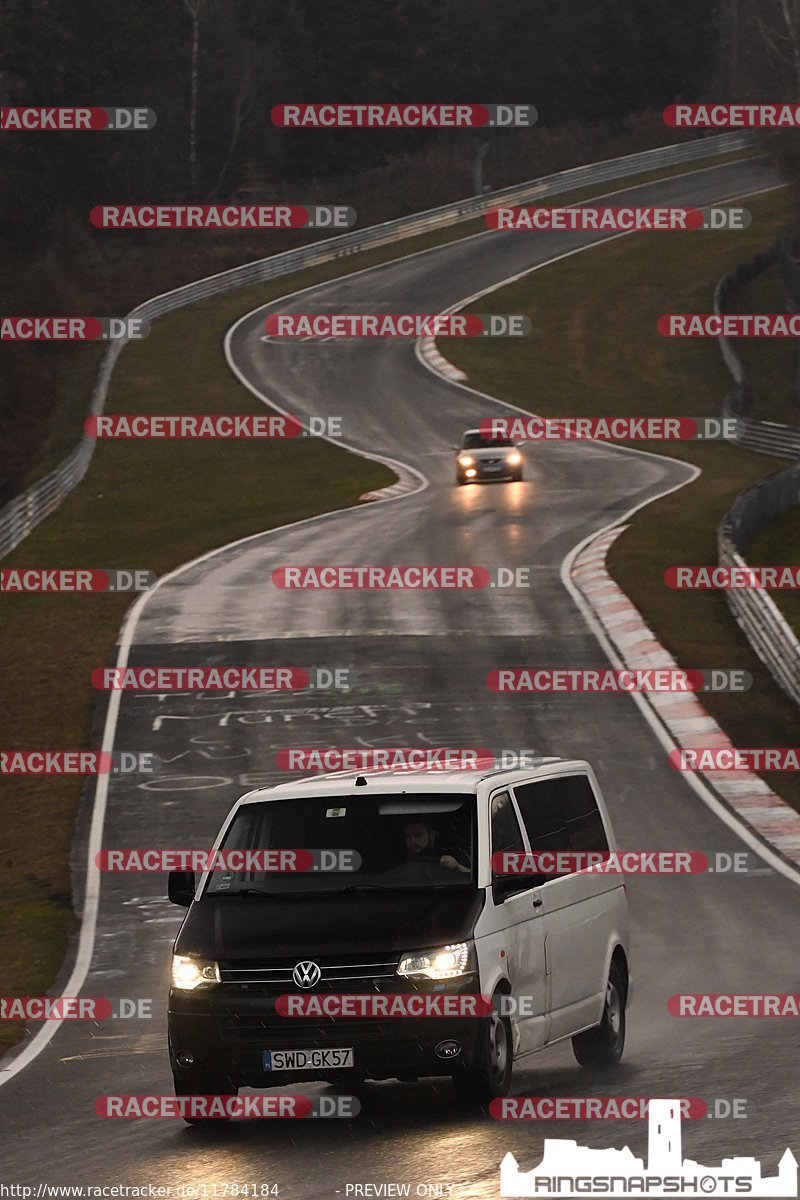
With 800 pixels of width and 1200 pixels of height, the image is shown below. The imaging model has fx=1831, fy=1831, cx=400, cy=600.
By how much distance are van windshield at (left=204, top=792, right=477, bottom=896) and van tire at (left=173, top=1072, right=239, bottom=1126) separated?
3.48 ft

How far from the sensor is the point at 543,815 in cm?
1144

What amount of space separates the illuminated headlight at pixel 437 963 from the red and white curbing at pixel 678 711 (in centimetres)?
1078

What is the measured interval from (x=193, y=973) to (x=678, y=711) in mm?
18053

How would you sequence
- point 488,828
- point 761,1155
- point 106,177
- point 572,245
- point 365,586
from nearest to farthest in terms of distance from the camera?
point 761,1155
point 488,828
point 365,586
point 572,245
point 106,177

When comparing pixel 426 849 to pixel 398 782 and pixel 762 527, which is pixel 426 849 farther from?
pixel 762 527

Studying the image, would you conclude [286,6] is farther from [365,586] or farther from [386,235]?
[365,586]

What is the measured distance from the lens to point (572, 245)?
81.8 metres

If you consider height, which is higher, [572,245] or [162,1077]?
[572,245]

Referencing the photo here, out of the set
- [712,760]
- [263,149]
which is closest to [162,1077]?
[712,760]

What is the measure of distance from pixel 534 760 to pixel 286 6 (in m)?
100.0

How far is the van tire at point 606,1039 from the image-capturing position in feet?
38.4
